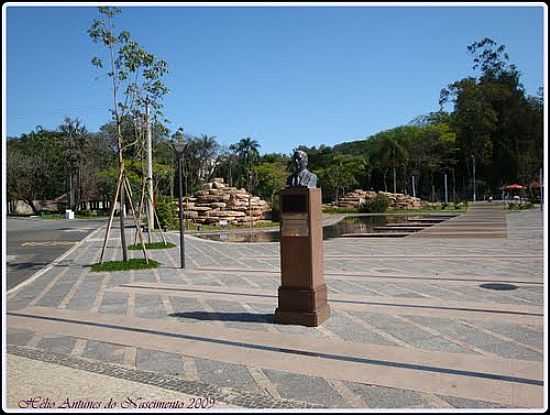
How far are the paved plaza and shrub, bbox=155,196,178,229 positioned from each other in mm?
17299

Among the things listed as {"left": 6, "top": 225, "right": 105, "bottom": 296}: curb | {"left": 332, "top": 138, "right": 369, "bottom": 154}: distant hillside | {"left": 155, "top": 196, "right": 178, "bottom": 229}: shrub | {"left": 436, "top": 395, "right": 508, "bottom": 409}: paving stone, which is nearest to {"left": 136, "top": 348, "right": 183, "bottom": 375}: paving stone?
{"left": 436, "top": 395, "right": 508, "bottom": 409}: paving stone

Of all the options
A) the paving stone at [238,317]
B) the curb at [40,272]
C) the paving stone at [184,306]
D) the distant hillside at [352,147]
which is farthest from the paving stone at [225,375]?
the distant hillside at [352,147]

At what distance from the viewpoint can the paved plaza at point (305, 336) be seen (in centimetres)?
448

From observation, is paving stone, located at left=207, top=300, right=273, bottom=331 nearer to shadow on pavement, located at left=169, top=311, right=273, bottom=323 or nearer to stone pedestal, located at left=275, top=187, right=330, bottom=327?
shadow on pavement, located at left=169, top=311, right=273, bottom=323

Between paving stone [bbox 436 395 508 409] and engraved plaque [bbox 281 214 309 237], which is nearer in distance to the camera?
paving stone [bbox 436 395 508 409]

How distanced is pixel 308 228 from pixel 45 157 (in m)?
59.5

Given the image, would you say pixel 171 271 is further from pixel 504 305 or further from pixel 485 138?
pixel 485 138

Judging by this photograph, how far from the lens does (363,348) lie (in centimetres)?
557

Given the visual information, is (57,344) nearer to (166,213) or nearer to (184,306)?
(184,306)

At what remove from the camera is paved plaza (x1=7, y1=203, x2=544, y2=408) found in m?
4.48

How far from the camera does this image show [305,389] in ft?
14.8

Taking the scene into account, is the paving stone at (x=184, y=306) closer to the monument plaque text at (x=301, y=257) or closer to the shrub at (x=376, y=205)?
the monument plaque text at (x=301, y=257)

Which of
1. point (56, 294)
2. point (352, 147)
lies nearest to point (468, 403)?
point (56, 294)

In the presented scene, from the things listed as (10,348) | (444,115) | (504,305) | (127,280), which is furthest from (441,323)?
(444,115)
